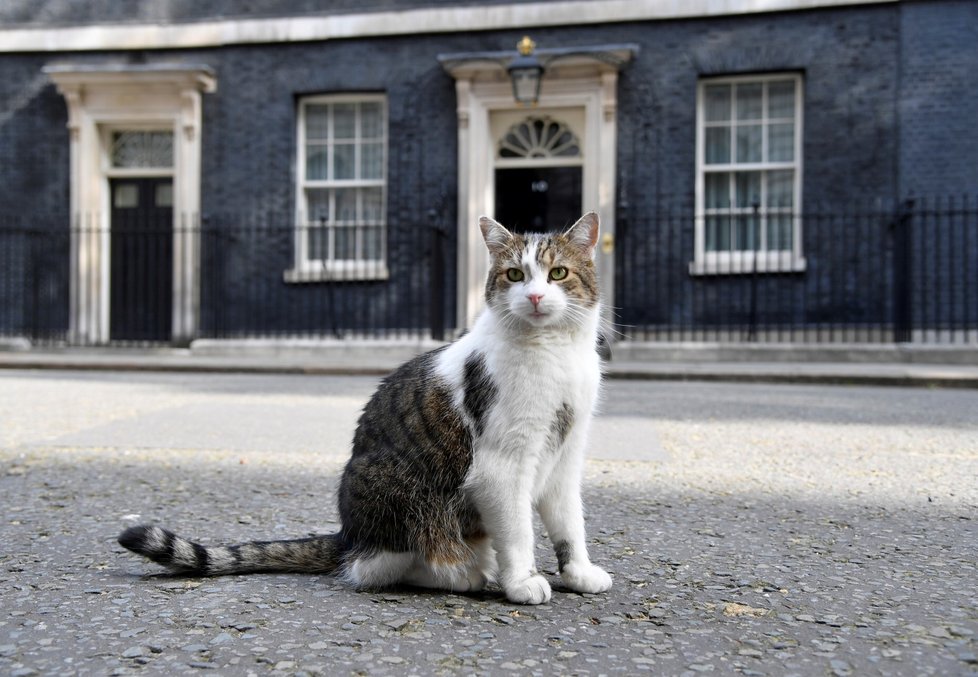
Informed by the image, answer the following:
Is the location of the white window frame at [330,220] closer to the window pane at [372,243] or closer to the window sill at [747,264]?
the window pane at [372,243]

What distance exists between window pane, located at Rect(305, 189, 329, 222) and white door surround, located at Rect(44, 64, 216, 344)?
1764 mm

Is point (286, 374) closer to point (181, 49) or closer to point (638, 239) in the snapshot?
point (638, 239)

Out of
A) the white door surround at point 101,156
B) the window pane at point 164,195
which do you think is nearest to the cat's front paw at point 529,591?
the white door surround at point 101,156

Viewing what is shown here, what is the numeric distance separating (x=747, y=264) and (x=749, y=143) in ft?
6.09

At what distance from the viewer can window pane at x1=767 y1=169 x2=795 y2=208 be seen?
13.7 metres

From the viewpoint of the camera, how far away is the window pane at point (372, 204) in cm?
1488

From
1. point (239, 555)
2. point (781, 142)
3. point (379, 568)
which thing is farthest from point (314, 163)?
point (379, 568)

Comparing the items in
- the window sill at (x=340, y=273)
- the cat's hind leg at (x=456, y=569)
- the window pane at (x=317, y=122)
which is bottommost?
the cat's hind leg at (x=456, y=569)

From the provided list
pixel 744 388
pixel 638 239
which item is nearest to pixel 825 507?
pixel 744 388

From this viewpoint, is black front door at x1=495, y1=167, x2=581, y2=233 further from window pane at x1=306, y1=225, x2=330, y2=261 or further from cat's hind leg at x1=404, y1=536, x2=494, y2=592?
cat's hind leg at x1=404, y1=536, x2=494, y2=592

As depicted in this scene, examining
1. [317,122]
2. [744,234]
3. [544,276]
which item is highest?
[317,122]

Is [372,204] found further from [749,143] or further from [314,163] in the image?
[749,143]

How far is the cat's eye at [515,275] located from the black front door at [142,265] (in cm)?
1358

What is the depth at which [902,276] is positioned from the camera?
42.1ft
